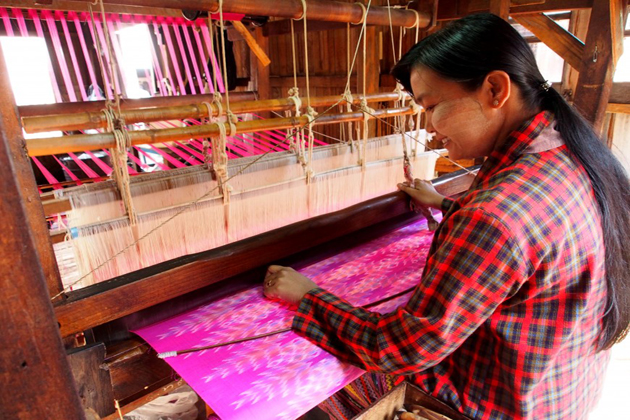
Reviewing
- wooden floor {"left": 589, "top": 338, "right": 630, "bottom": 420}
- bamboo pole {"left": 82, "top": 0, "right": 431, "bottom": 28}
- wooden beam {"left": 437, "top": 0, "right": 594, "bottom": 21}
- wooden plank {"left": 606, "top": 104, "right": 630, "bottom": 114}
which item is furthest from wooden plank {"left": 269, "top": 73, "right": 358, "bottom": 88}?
wooden floor {"left": 589, "top": 338, "right": 630, "bottom": 420}

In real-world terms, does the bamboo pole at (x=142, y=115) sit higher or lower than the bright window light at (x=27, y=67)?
lower

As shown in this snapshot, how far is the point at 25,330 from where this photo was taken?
558 millimetres

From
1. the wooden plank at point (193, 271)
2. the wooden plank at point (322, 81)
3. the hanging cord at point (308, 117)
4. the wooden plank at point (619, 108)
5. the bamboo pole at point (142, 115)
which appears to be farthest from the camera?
the wooden plank at point (322, 81)

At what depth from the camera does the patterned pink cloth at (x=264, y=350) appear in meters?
0.97

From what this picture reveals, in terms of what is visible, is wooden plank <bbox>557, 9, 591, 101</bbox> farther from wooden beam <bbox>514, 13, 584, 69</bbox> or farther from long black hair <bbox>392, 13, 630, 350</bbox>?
long black hair <bbox>392, 13, 630, 350</bbox>

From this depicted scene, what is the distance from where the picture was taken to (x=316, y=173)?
78.4 inches

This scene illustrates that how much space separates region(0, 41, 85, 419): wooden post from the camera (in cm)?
52

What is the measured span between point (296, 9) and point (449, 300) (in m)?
1.20

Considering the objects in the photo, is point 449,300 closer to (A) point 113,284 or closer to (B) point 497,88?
(B) point 497,88

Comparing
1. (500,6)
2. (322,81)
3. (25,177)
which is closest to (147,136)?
(25,177)

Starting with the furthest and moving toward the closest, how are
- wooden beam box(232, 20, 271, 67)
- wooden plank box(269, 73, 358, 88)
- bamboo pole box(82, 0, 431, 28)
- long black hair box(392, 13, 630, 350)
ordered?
wooden plank box(269, 73, 358, 88)
wooden beam box(232, 20, 271, 67)
bamboo pole box(82, 0, 431, 28)
long black hair box(392, 13, 630, 350)

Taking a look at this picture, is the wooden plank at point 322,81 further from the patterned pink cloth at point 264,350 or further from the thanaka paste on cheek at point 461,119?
the thanaka paste on cheek at point 461,119

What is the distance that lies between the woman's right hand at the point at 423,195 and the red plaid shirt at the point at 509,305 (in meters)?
0.72

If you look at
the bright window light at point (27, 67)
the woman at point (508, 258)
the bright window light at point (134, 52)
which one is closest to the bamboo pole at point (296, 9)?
the woman at point (508, 258)
